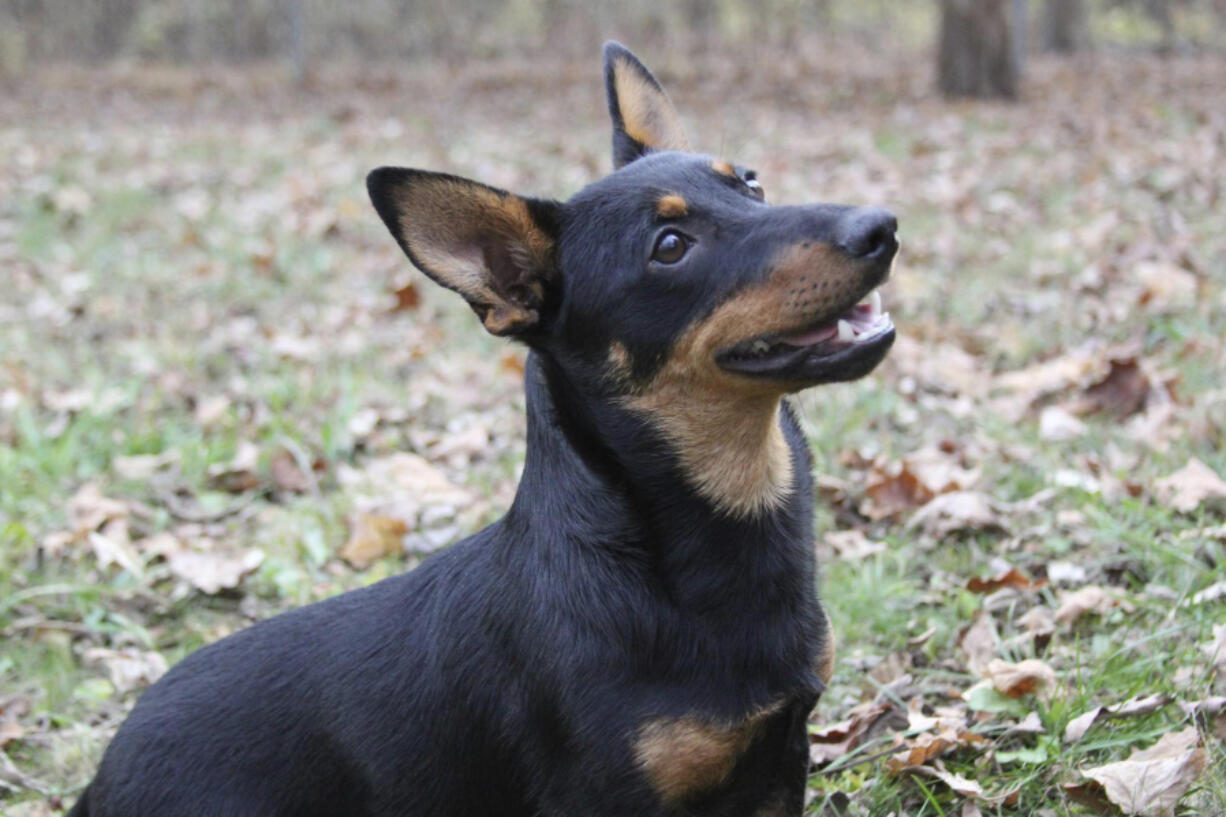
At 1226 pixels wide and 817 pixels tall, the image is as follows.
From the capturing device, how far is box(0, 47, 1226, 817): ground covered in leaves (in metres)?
3.16

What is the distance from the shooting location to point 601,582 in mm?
2592

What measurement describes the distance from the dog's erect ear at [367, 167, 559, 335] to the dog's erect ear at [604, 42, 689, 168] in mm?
462

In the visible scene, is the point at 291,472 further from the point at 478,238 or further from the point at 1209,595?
the point at 1209,595

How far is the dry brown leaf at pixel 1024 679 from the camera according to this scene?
3.13 meters

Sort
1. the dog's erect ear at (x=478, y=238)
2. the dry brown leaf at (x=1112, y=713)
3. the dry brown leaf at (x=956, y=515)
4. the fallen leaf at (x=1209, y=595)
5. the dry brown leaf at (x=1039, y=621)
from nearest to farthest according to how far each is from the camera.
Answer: the dog's erect ear at (x=478, y=238), the dry brown leaf at (x=1112, y=713), the fallen leaf at (x=1209, y=595), the dry brown leaf at (x=1039, y=621), the dry brown leaf at (x=956, y=515)

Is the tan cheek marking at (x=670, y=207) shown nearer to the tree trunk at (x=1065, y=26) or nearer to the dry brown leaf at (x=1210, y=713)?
the dry brown leaf at (x=1210, y=713)

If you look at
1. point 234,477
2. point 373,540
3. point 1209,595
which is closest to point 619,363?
point 1209,595

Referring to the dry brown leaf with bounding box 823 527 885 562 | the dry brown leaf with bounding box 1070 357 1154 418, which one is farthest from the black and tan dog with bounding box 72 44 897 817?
the dry brown leaf with bounding box 1070 357 1154 418

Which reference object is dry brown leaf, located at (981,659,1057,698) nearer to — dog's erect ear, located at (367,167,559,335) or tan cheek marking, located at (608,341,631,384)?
tan cheek marking, located at (608,341,631,384)

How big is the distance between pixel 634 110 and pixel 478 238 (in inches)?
28.1

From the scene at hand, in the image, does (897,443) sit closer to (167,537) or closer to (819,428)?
(819,428)

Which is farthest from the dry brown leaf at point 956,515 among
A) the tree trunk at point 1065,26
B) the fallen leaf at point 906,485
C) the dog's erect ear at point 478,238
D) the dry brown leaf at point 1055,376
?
the tree trunk at point 1065,26

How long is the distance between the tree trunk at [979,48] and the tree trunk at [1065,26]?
247 inches

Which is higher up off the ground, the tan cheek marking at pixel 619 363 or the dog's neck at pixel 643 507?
the tan cheek marking at pixel 619 363
